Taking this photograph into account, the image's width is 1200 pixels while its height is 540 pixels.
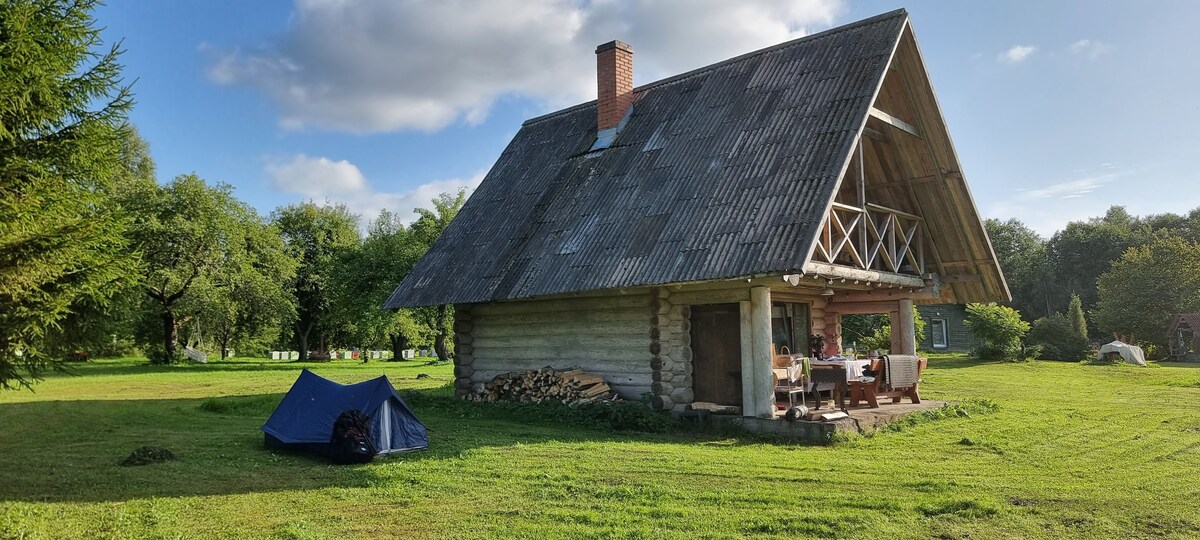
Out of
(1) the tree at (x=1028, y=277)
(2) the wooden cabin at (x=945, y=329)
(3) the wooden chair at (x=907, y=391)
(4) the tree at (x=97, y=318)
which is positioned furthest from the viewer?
(1) the tree at (x=1028, y=277)

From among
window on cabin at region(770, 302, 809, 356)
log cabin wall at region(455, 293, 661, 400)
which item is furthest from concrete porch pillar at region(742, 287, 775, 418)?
window on cabin at region(770, 302, 809, 356)

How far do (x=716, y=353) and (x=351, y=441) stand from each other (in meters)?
6.72

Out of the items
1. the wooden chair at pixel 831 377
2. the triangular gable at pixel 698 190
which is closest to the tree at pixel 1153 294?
the triangular gable at pixel 698 190

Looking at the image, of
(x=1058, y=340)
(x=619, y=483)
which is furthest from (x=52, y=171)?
(x=1058, y=340)

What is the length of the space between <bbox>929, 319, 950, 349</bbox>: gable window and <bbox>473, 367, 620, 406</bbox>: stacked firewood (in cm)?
3659

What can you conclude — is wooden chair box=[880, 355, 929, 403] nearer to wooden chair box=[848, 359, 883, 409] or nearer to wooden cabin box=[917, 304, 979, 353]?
wooden chair box=[848, 359, 883, 409]

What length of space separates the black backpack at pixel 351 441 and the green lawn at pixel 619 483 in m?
0.38

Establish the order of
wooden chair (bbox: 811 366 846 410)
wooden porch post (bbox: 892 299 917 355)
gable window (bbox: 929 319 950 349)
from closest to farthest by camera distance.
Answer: wooden chair (bbox: 811 366 846 410)
wooden porch post (bbox: 892 299 917 355)
gable window (bbox: 929 319 950 349)

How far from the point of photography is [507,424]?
13078 mm

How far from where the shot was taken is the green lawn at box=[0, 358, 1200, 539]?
6.54 metres

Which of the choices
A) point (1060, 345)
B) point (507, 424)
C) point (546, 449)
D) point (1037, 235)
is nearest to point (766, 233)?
point (546, 449)

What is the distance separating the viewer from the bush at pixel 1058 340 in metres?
32.4

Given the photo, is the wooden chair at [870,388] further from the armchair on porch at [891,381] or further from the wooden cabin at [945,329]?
the wooden cabin at [945,329]

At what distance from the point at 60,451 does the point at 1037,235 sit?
8131 centimetres
